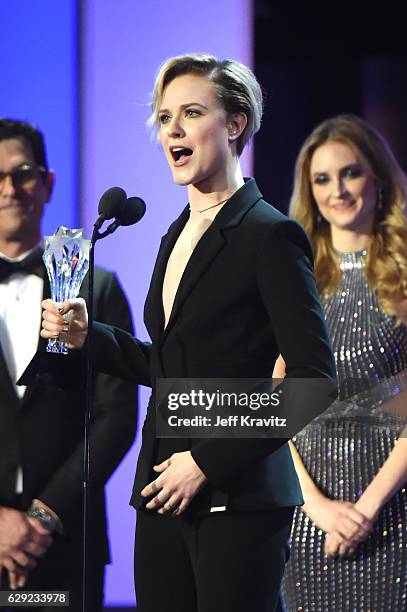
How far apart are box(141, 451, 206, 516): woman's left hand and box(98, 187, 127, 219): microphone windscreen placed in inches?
17.8

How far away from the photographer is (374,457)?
271 centimetres

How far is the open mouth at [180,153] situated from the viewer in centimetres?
188

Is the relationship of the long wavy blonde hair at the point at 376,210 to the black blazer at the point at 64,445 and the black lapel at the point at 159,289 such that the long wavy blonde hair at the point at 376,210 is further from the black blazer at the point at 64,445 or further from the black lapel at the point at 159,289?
the black lapel at the point at 159,289

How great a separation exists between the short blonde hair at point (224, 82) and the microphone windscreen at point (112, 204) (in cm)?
19

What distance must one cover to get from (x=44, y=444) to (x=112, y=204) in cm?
100

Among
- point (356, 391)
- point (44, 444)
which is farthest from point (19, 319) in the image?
point (356, 391)

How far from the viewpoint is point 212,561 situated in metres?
1.69

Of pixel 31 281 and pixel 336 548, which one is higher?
pixel 31 281

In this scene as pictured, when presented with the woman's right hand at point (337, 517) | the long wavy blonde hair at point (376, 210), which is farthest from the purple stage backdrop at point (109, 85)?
the woman's right hand at point (337, 517)

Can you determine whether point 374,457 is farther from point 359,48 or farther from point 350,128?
point 359,48

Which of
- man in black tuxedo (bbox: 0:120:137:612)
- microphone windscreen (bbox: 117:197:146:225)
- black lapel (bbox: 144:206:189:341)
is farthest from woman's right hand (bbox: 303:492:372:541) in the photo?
microphone windscreen (bbox: 117:197:146:225)

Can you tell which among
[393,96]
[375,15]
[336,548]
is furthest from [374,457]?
[375,15]

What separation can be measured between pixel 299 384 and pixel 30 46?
190 centimetres

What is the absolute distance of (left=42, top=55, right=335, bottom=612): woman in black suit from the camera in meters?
1.70
